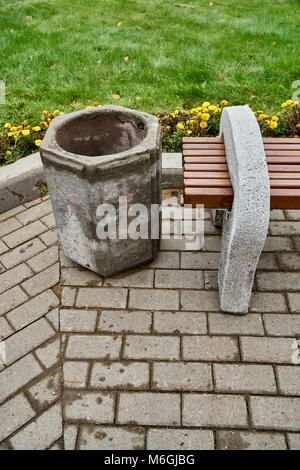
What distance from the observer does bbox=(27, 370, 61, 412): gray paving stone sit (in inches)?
89.4

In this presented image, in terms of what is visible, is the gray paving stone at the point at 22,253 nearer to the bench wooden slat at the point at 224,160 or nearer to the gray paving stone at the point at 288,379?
the bench wooden slat at the point at 224,160

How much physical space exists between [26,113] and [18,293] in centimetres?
250

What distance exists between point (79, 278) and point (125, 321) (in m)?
0.54

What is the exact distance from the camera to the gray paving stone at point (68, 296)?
9.16 feet

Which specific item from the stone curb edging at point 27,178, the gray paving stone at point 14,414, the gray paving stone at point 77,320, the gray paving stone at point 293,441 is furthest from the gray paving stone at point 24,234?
the gray paving stone at point 293,441

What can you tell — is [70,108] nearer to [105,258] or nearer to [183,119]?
[183,119]

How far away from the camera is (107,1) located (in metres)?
7.46

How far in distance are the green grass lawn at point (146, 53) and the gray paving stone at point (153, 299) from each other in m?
2.49

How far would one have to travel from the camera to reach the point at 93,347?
8.31 ft

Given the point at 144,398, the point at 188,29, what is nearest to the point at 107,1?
the point at 188,29

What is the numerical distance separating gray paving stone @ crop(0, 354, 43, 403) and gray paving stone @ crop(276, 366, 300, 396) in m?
1.42

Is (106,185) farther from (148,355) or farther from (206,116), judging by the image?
(206,116)

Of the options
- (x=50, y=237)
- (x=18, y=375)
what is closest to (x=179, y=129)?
(x=50, y=237)

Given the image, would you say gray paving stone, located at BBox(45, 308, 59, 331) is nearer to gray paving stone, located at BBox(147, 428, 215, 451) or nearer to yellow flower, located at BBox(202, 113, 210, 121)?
gray paving stone, located at BBox(147, 428, 215, 451)
